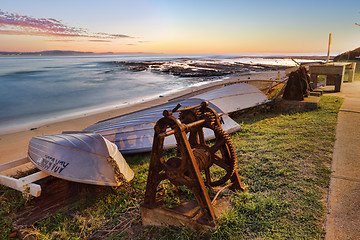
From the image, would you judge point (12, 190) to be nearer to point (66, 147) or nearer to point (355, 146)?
point (66, 147)

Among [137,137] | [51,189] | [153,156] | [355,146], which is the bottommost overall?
[51,189]

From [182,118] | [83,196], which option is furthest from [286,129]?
[83,196]

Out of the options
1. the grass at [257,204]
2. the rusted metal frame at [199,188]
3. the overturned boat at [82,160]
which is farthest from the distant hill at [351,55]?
the rusted metal frame at [199,188]

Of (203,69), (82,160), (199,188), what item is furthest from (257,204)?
(203,69)

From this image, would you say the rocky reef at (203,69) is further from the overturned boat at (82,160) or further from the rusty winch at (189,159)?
the rusty winch at (189,159)

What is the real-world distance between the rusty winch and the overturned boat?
66.9 inches

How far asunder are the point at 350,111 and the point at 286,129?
2.78 meters

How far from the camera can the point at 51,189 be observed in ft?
16.8

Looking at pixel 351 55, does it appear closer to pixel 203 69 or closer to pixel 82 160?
pixel 203 69

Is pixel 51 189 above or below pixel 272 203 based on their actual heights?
below

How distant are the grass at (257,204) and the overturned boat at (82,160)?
348 mm

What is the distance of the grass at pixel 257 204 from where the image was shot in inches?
117

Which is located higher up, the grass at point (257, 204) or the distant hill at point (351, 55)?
the distant hill at point (351, 55)

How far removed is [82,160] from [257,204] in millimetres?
3406
